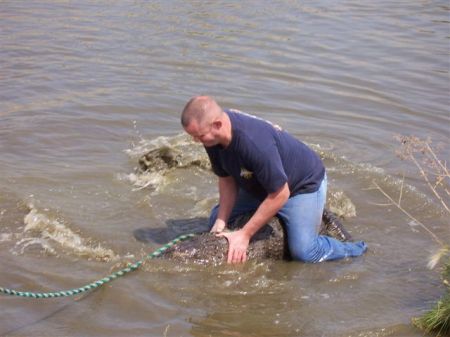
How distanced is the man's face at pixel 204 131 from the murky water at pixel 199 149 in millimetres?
1105

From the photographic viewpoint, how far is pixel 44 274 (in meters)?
5.16

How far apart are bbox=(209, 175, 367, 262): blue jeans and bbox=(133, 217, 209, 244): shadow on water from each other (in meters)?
0.55

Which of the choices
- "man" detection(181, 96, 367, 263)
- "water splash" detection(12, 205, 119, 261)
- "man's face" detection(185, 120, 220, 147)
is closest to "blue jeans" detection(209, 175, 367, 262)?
"man" detection(181, 96, 367, 263)

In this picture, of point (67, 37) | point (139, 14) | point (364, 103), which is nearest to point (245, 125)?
point (364, 103)

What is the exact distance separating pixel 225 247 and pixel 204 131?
1.09 m

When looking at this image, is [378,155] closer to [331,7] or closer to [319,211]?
[319,211]

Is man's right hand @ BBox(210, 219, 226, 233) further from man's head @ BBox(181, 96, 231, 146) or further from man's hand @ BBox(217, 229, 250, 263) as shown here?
man's head @ BBox(181, 96, 231, 146)

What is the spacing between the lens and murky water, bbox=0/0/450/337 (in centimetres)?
484

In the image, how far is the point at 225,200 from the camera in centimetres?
556

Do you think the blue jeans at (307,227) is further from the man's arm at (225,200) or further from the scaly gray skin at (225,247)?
the man's arm at (225,200)

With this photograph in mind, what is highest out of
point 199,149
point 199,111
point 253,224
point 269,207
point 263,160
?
point 199,111

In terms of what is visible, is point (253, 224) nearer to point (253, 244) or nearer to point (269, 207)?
point (269, 207)

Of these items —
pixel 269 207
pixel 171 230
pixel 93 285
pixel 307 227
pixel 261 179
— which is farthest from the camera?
pixel 171 230

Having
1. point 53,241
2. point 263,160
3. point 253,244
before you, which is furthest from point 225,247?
point 53,241
